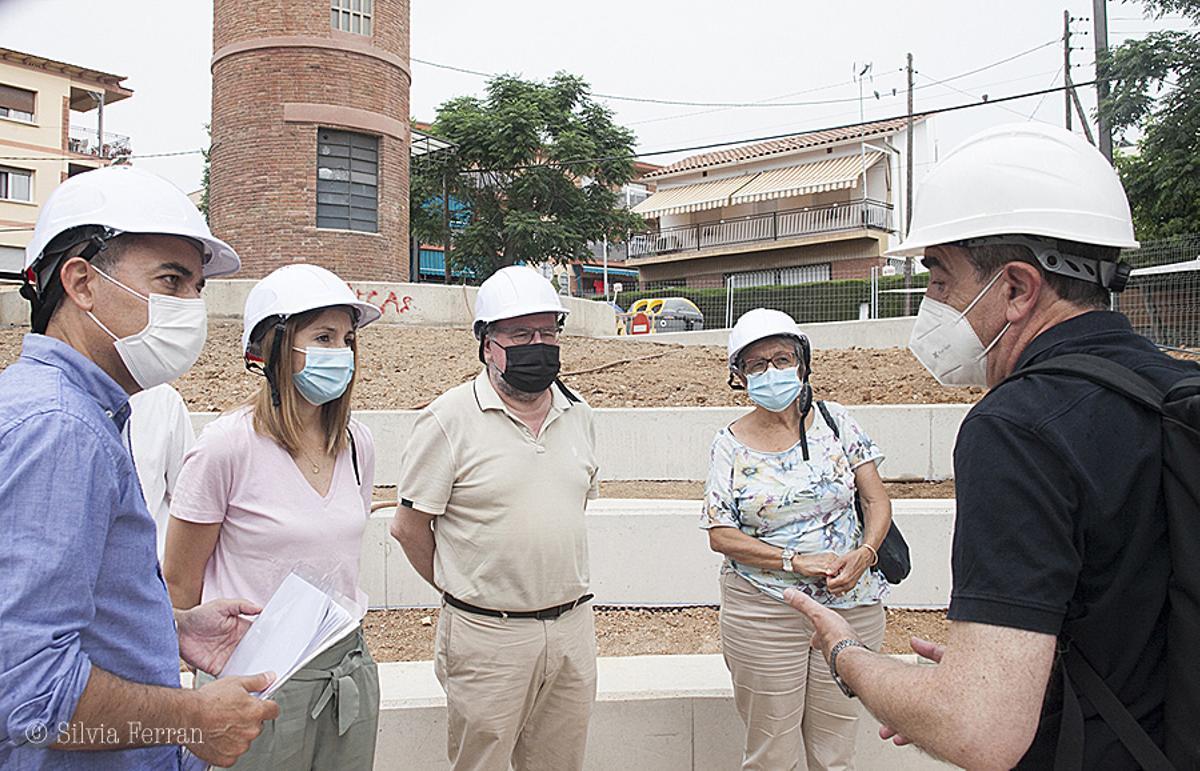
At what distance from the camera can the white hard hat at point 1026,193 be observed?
1600mm

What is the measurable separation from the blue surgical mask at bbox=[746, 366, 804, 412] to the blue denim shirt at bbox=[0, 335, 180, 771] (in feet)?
7.95

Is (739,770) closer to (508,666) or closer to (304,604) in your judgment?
(508,666)

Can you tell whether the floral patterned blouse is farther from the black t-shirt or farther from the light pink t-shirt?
the black t-shirt

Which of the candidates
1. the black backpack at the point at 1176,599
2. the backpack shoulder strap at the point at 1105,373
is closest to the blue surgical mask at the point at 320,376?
the backpack shoulder strap at the point at 1105,373

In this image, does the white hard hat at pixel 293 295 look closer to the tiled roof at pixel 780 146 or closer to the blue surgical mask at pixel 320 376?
the blue surgical mask at pixel 320 376

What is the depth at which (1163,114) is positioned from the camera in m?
15.2

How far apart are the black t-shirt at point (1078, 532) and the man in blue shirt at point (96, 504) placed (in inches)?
55.9

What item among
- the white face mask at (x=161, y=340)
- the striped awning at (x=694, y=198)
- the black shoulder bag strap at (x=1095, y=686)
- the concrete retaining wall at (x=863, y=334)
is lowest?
the black shoulder bag strap at (x=1095, y=686)

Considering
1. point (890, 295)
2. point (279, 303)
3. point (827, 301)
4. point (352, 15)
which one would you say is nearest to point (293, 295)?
point (279, 303)

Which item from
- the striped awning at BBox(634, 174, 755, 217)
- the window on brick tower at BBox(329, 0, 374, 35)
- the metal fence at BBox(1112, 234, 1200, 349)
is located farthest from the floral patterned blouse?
the striped awning at BBox(634, 174, 755, 217)

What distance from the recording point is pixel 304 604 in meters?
2.03

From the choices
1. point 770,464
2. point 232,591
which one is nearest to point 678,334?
point 770,464

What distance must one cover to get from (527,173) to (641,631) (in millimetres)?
24671

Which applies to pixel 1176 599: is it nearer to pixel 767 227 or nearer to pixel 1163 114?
pixel 1163 114
